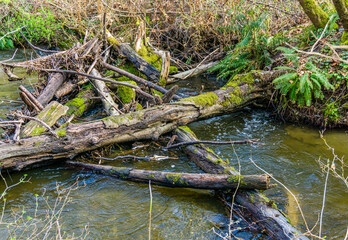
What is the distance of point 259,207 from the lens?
4082 millimetres

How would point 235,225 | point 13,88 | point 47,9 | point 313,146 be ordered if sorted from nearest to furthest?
point 235,225
point 313,146
point 13,88
point 47,9

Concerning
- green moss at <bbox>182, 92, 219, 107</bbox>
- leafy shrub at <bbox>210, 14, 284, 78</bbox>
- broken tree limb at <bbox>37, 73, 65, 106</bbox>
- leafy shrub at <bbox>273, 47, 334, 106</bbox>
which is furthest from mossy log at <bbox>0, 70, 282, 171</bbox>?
broken tree limb at <bbox>37, 73, 65, 106</bbox>

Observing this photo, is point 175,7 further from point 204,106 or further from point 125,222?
point 125,222

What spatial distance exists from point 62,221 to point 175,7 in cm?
945

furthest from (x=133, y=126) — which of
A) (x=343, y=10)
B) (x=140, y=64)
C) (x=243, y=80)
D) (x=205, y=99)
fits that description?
(x=343, y=10)

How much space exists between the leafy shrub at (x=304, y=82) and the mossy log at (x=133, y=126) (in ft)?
2.36

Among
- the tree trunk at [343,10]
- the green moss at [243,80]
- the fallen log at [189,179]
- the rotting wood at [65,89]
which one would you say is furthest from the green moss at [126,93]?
the tree trunk at [343,10]

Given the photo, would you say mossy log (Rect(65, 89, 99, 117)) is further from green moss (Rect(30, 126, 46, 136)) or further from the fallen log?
the fallen log

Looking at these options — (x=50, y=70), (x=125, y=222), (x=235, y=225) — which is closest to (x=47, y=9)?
(x=50, y=70)

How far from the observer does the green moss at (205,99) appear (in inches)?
257

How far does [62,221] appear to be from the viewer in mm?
4242

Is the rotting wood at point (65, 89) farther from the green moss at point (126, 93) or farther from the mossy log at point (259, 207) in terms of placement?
the mossy log at point (259, 207)

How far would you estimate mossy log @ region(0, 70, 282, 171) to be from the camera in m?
4.99

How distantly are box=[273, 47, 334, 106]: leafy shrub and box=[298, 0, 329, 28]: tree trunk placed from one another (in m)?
1.54
